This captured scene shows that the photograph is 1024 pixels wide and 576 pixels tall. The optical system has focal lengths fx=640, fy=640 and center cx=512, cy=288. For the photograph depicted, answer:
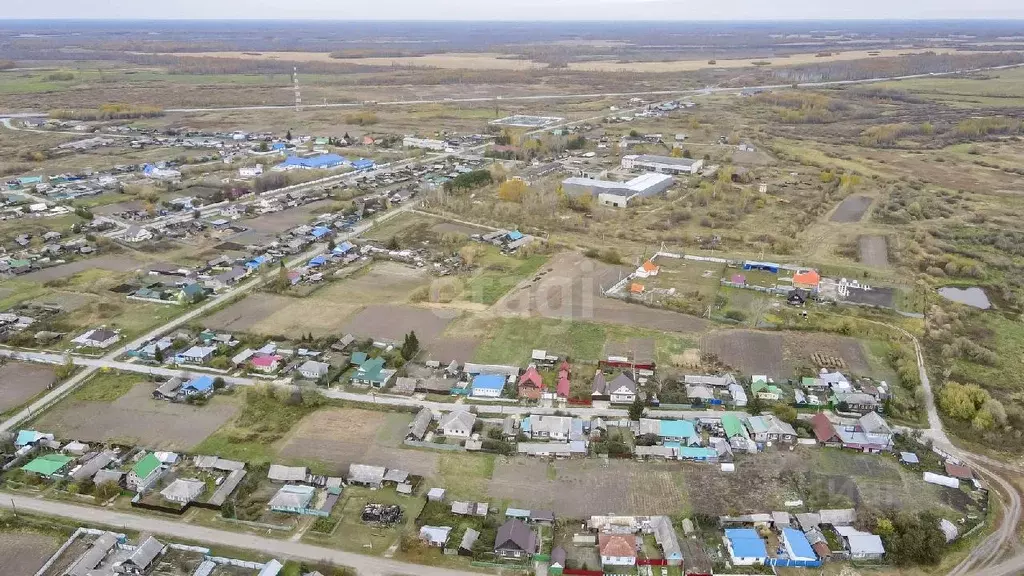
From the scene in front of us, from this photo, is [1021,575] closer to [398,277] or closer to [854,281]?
[854,281]

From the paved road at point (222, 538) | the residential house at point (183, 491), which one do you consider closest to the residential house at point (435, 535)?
the paved road at point (222, 538)

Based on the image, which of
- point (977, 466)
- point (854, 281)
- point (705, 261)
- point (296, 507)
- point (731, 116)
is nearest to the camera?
point (296, 507)

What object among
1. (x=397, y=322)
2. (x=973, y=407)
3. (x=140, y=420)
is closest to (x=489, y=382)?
(x=397, y=322)

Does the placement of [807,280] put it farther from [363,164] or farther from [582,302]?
[363,164]

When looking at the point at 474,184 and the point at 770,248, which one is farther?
the point at 474,184

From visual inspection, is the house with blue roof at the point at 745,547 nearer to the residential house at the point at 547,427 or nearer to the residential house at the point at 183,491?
the residential house at the point at 547,427

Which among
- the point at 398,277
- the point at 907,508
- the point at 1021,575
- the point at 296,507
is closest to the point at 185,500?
the point at 296,507

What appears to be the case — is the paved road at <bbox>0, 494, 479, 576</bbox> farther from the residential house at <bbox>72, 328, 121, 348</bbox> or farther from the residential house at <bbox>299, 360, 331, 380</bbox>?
the residential house at <bbox>72, 328, 121, 348</bbox>

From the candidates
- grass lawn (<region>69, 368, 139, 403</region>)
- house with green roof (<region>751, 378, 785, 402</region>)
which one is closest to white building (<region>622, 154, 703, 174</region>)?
house with green roof (<region>751, 378, 785, 402</region>)
